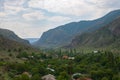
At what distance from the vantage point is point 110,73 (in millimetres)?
98062

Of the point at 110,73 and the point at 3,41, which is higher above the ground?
the point at 3,41

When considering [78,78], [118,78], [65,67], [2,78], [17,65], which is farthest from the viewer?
[65,67]

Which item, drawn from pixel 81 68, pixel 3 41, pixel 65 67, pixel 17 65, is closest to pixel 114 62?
pixel 81 68

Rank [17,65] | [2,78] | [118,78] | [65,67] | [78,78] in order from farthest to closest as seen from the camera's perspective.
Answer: [65,67], [17,65], [78,78], [118,78], [2,78]

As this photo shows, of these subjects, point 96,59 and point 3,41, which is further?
point 3,41

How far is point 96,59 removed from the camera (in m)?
142

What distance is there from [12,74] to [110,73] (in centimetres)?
3073

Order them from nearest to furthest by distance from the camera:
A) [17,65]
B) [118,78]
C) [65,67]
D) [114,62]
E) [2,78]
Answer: [2,78]
[118,78]
[17,65]
[65,67]
[114,62]

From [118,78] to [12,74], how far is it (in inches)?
1198

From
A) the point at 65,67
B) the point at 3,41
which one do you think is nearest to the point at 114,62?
the point at 65,67

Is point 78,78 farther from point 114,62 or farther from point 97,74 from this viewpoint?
point 114,62

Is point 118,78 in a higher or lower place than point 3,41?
lower

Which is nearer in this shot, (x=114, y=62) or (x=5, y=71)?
(x=5, y=71)

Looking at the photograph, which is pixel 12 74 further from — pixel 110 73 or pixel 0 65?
pixel 110 73
